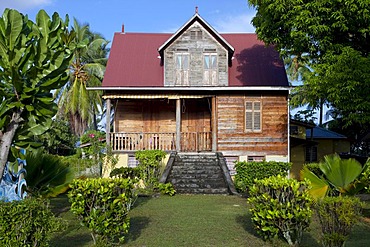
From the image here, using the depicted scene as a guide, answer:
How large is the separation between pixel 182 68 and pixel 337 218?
15037 millimetres

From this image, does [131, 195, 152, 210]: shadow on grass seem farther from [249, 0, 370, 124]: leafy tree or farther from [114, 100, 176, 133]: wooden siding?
[114, 100, 176, 133]: wooden siding

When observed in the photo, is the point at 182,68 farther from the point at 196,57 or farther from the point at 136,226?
the point at 136,226

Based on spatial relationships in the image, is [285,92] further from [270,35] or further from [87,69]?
[87,69]

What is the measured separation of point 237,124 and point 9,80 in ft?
50.3

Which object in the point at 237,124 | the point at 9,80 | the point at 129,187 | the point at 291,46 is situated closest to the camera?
the point at 9,80

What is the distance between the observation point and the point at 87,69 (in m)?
37.4

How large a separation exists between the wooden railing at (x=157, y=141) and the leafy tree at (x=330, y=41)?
569 centimetres

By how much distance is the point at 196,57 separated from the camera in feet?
69.6

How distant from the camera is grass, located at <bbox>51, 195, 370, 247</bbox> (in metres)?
8.31

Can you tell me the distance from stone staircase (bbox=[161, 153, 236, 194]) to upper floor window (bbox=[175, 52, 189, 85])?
3.61 m

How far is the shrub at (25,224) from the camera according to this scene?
589cm

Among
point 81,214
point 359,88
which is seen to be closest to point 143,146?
point 359,88

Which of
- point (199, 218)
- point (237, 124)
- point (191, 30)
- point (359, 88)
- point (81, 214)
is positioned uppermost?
point (191, 30)

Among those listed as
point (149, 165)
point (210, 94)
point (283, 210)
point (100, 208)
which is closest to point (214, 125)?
point (210, 94)
